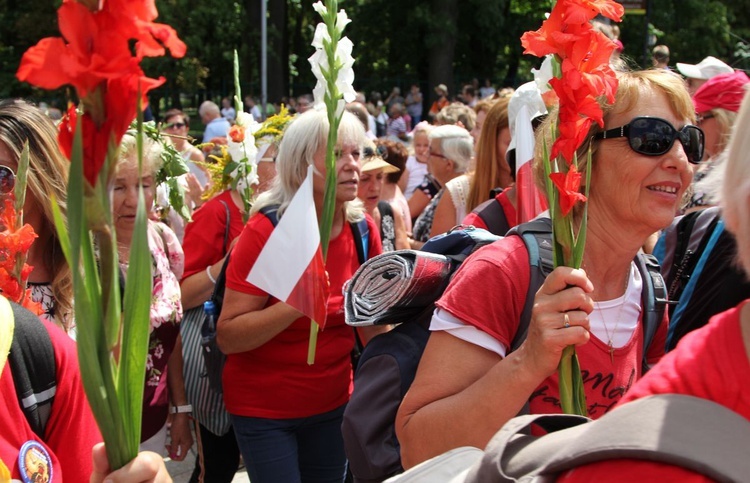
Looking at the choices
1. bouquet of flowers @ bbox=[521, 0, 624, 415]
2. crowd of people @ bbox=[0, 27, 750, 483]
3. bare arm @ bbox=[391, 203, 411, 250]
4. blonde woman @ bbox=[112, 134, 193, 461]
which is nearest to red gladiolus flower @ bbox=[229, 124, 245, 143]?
crowd of people @ bbox=[0, 27, 750, 483]

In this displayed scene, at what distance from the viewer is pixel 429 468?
123 cm

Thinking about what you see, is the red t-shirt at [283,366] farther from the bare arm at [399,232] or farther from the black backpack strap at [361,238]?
the bare arm at [399,232]

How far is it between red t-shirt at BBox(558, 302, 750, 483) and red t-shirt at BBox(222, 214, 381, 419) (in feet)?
8.48

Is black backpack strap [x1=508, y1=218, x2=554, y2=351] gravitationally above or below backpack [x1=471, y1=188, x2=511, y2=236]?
above

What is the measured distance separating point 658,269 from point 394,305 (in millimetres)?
793

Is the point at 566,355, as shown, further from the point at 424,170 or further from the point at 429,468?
the point at 424,170

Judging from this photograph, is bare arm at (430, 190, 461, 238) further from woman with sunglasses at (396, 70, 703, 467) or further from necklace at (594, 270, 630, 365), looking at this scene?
necklace at (594, 270, 630, 365)

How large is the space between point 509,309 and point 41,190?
4.32 feet

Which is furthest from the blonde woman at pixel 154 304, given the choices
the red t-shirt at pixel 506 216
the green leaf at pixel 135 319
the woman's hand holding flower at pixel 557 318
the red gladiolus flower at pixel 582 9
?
the green leaf at pixel 135 319

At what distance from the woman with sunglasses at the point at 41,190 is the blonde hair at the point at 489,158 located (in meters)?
2.21

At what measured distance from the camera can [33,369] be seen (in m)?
1.83

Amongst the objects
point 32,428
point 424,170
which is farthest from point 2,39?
point 32,428

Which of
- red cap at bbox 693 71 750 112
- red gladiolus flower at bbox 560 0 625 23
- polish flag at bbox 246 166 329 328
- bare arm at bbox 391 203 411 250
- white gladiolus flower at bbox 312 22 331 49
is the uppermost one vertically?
red gladiolus flower at bbox 560 0 625 23

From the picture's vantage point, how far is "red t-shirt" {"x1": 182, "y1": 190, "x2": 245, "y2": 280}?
4.50m
